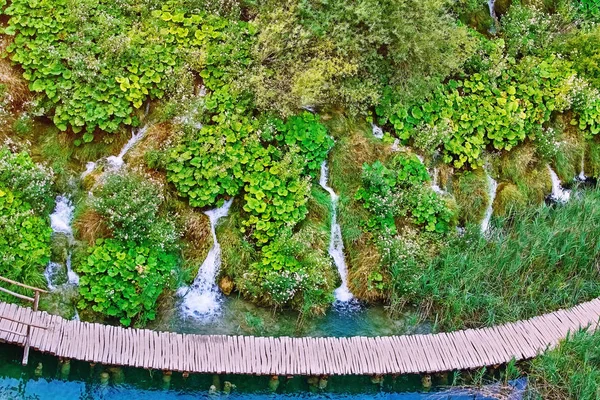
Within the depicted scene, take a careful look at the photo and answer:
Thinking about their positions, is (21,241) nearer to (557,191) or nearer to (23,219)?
(23,219)

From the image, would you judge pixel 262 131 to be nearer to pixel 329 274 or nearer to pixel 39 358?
pixel 329 274

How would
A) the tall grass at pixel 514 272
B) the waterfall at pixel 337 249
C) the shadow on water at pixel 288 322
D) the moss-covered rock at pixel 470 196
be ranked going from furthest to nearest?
1. the moss-covered rock at pixel 470 196
2. the waterfall at pixel 337 249
3. the tall grass at pixel 514 272
4. the shadow on water at pixel 288 322

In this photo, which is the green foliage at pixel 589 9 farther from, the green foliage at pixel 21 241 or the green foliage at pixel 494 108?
the green foliage at pixel 21 241

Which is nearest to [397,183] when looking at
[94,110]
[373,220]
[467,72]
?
[373,220]

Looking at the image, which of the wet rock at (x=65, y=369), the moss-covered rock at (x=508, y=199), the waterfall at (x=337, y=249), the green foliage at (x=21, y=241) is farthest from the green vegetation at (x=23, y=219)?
the moss-covered rock at (x=508, y=199)

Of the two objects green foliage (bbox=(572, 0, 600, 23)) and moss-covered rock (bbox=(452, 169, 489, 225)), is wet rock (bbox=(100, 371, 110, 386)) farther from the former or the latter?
green foliage (bbox=(572, 0, 600, 23))

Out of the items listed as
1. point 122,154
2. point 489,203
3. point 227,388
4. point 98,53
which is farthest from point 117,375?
point 489,203

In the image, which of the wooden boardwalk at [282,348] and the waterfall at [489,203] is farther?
the waterfall at [489,203]
